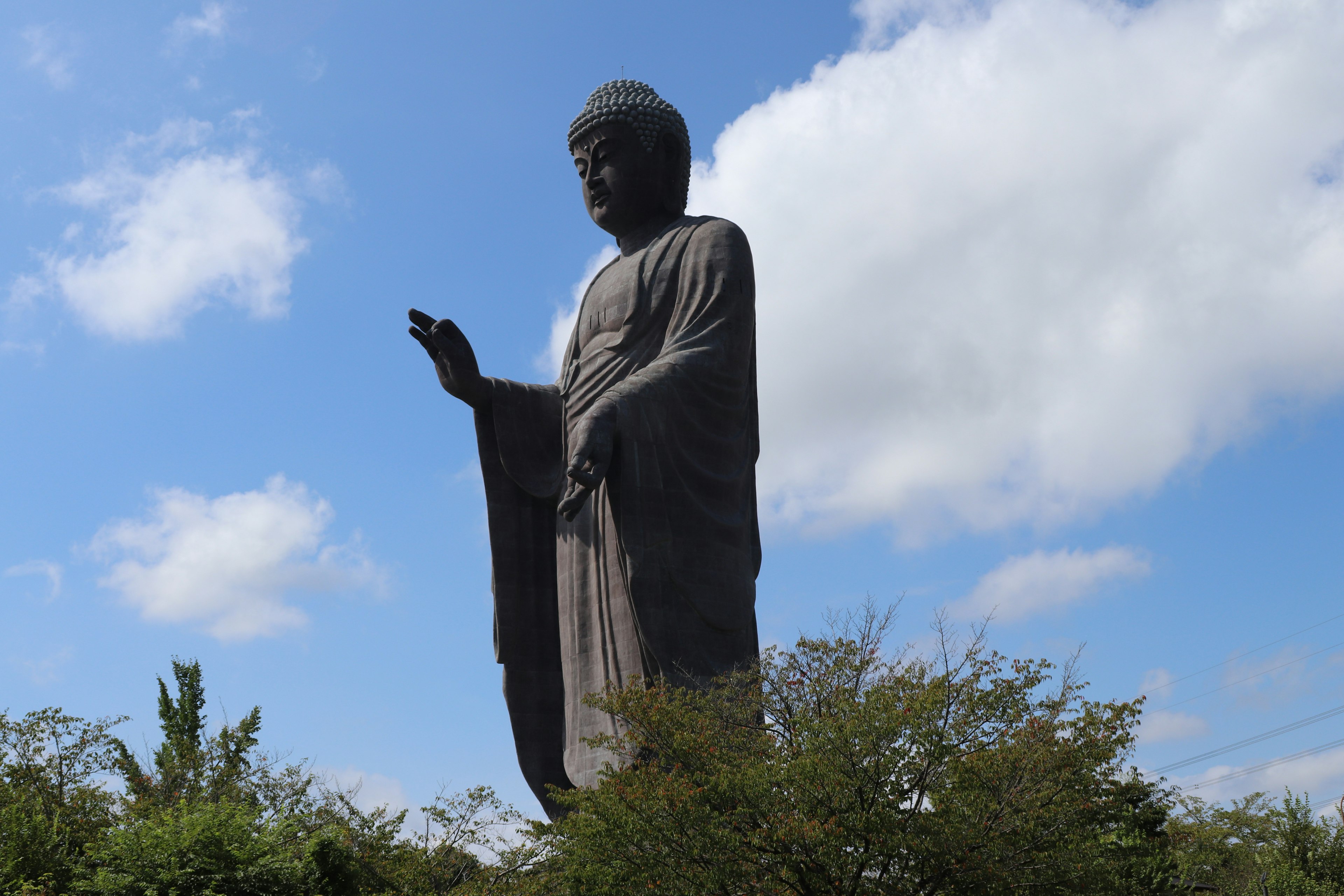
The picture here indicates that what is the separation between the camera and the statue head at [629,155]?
16.5m

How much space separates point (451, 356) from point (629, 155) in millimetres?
3704

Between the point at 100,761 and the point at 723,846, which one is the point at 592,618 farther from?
the point at 100,761

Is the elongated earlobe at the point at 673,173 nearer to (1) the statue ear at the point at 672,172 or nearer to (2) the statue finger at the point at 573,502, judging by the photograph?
(1) the statue ear at the point at 672,172

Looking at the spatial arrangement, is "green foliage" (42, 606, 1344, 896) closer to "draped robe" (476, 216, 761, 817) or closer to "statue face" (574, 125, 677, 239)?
"draped robe" (476, 216, 761, 817)

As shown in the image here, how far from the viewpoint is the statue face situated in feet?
54.4

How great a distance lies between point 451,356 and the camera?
1570 cm

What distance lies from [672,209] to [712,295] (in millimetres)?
2186

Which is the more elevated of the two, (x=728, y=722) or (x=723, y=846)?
(x=728, y=722)

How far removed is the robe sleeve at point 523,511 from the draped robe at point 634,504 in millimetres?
19

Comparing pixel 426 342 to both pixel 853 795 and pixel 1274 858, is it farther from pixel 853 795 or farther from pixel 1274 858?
pixel 1274 858

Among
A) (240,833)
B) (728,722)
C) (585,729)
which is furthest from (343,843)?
(728,722)

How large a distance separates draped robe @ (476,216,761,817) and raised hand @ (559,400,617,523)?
0.20 m

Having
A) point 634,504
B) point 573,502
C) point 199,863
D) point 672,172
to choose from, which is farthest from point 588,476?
point 199,863

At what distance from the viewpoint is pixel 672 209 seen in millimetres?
17000
